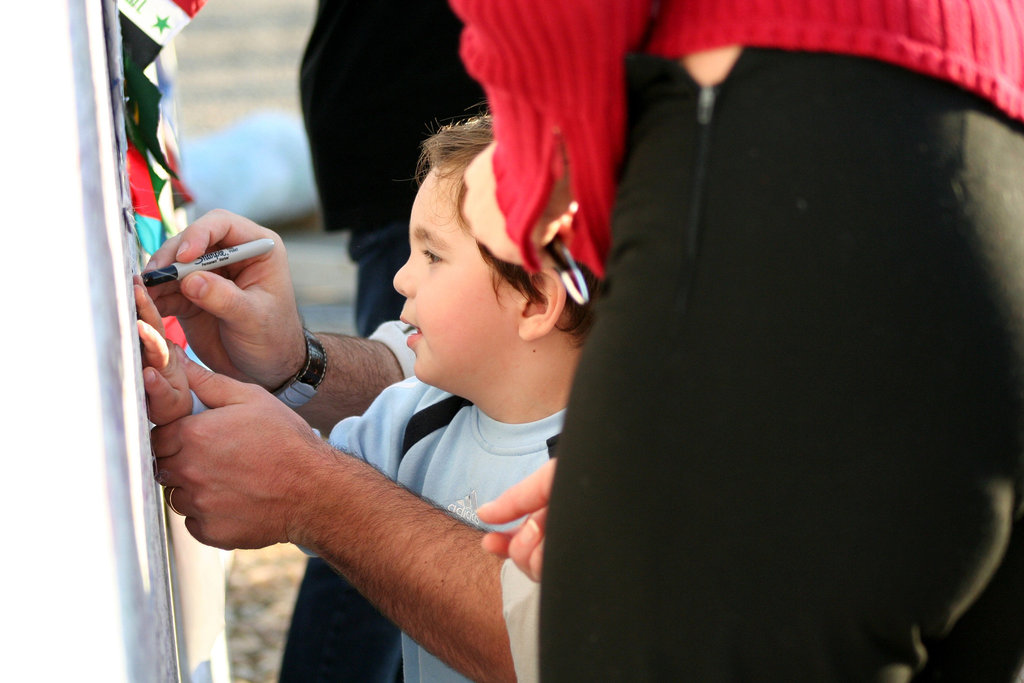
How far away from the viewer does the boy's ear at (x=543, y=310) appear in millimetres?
1333

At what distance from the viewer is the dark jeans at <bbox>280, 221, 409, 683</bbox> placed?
2021 millimetres

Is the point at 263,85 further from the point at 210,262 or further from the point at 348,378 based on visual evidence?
the point at 210,262

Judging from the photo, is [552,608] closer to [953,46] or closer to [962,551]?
[962,551]

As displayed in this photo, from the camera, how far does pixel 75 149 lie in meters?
0.81

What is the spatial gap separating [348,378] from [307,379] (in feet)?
0.31

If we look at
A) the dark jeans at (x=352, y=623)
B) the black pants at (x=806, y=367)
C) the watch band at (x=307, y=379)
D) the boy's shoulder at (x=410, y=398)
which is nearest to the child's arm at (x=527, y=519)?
the black pants at (x=806, y=367)

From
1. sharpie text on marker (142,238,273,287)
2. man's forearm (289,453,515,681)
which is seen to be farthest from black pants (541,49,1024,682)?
sharpie text on marker (142,238,273,287)

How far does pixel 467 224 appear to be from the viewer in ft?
4.45

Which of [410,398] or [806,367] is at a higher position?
[806,367]

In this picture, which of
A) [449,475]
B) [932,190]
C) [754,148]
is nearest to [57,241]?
[754,148]

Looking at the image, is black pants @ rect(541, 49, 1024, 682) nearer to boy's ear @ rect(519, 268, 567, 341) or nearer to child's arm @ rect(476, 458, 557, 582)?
child's arm @ rect(476, 458, 557, 582)

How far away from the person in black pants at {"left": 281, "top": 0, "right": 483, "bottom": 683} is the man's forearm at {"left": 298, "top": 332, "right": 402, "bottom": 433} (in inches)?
11.5

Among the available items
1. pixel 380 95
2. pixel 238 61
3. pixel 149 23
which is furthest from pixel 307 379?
pixel 238 61

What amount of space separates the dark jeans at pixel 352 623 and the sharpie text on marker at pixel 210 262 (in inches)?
23.9
